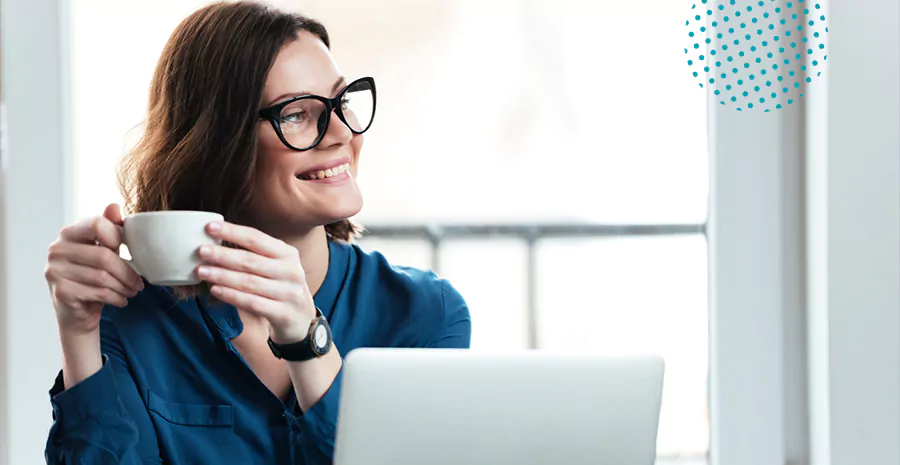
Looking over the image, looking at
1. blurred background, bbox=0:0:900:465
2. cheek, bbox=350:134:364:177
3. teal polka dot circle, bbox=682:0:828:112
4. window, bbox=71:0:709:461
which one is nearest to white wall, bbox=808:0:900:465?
blurred background, bbox=0:0:900:465

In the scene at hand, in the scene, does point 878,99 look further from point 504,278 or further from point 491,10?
point 504,278

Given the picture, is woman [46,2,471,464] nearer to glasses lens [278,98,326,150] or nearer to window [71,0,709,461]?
glasses lens [278,98,326,150]

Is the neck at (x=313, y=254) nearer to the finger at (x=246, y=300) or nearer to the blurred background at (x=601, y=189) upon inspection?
the finger at (x=246, y=300)

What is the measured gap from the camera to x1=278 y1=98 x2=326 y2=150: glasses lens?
4.07ft

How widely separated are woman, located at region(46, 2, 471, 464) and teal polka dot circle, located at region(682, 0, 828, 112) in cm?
80

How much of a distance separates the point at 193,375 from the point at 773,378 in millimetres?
1143

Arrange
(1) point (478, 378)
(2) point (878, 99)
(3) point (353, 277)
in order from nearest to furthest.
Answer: (1) point (478, 378)
(3) point (353, 277)
(2) point (878, 99)

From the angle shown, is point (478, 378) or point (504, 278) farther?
point (504, 278)

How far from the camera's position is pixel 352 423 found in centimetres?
80

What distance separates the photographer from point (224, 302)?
1.16 meters

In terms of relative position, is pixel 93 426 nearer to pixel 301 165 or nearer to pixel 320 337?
pixel 320 337

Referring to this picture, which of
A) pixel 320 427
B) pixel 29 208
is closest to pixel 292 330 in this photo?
pixel 320 427

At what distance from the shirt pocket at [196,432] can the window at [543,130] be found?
0.91m

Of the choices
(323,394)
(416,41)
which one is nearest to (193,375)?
(323,394)
